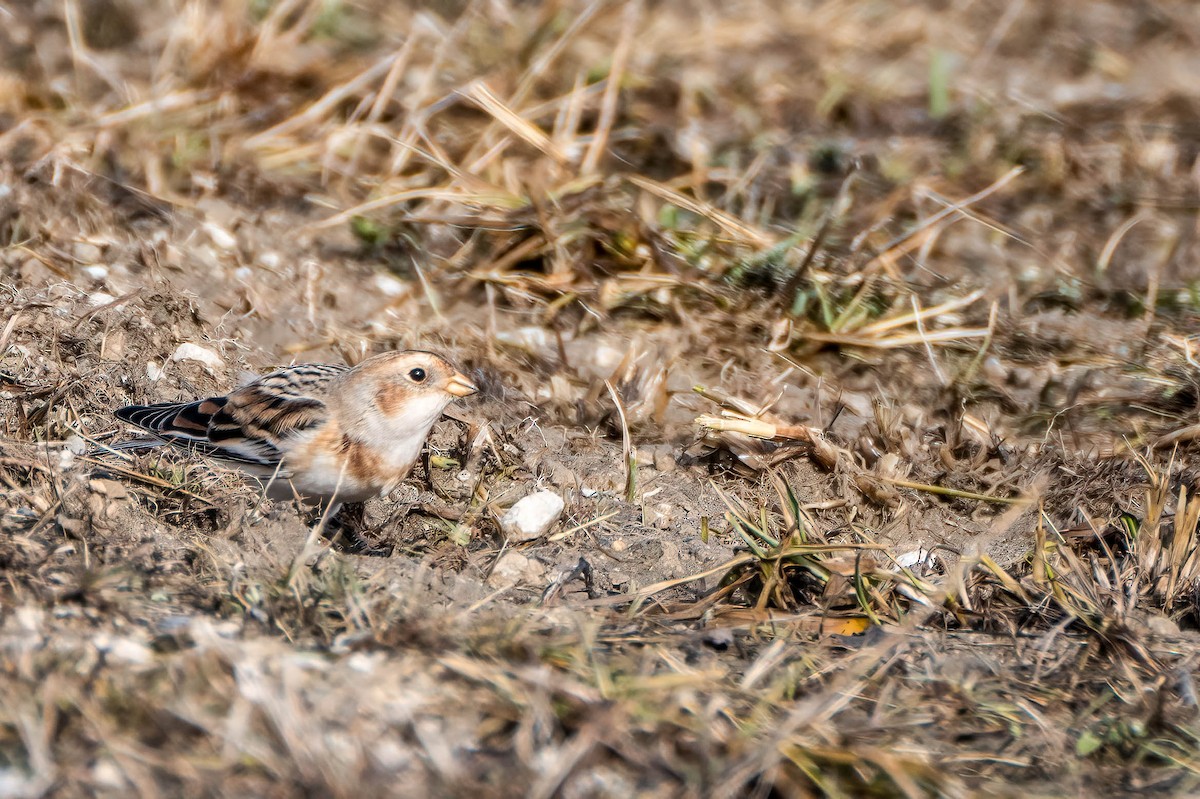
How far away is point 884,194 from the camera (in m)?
5.52

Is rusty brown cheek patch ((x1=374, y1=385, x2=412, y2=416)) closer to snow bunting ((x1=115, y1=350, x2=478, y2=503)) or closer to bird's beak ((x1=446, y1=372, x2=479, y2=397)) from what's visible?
snow bunting ((x1=115, y1=350, x2=478, y2=503))

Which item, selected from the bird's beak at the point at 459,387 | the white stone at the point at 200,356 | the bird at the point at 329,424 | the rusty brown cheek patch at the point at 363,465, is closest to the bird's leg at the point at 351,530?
the bird at the point at 329,424

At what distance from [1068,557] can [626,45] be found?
11.5 feet

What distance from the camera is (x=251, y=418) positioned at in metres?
Result: 3.73

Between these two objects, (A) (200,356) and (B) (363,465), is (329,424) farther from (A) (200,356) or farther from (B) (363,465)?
(A) (200,356)

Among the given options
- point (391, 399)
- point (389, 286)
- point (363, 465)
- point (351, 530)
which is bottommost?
point (351, 530)

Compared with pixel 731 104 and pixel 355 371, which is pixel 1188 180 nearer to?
pixel 731 104

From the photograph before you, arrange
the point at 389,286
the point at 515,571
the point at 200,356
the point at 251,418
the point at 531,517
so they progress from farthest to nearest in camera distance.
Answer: the point at 389,286 → the point at 200,356 → the point at 251,418 → the point at 531,517 → the point at 515,571

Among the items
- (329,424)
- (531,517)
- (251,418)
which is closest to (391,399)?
(329,424)

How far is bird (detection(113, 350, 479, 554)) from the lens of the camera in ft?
12.0

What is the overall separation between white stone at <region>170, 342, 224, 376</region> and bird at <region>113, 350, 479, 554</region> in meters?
0.30

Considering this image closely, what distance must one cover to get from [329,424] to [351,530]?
34 centimetres

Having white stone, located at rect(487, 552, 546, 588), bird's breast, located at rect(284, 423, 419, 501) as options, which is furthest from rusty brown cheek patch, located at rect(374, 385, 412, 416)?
white stone, located at rect(487, 552, 546, 588)

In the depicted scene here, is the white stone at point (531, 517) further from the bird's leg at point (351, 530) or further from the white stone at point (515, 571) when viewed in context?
the bird's leg at point (351, 530)
